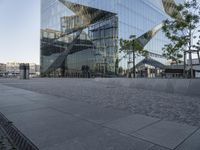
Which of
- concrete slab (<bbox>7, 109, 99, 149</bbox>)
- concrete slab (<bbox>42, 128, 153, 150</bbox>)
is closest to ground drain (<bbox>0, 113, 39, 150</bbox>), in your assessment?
concrete slab (<bbox>7, 109, 99, 149</bbox>)

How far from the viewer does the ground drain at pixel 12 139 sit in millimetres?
3361

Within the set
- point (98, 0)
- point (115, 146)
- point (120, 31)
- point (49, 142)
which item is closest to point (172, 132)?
point (115, 146)

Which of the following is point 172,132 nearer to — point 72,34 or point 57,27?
point 72,34

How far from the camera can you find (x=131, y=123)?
4.62 metres

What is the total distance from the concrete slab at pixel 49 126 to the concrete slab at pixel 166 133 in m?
1.16

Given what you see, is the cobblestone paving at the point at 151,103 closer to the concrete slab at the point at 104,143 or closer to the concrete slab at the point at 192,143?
the concrete slab at the point at 192,143

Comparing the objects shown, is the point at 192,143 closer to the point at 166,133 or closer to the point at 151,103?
the point at 166,133

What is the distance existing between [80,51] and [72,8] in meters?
12.1

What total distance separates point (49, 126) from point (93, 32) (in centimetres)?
4167

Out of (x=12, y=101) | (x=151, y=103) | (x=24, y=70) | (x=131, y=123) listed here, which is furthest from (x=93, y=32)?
(x=131, y=123)

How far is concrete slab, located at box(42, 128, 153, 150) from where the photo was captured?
3.17 meters

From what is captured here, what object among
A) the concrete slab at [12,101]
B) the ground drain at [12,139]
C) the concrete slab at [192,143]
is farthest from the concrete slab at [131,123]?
the concrete slab at [12,101]

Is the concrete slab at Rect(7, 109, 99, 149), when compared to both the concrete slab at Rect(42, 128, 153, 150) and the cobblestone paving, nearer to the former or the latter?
the concrete slab at Rect(42, 128, 153, 150)

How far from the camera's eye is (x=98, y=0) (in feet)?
140
